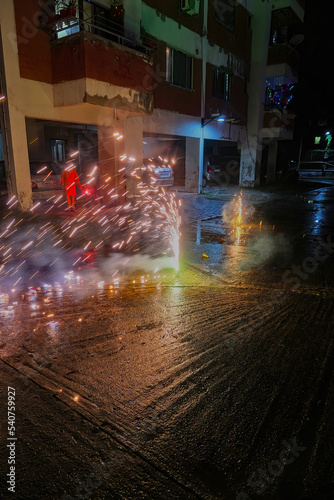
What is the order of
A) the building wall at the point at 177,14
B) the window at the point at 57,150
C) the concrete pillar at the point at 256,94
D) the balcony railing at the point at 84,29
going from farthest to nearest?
1. the concrete pillar at the point at 256,94
2. the window at the point at 57,150
3. the building wall at the point at 177,14
4. the balcony railing at the point at 84,29

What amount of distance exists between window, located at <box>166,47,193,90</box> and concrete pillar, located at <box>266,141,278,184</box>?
11456 millimetres

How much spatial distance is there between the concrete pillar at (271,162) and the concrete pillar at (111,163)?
1588 cm

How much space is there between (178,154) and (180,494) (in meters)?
24.4

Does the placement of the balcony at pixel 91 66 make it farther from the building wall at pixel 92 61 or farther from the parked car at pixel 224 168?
the parked car at pixel 224 168

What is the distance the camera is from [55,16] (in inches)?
392

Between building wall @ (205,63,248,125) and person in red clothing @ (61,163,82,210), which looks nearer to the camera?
person in red clothing @ (61,163,82,210)

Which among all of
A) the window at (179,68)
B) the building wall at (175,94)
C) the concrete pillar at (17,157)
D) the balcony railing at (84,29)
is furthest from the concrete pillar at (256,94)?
the concrete pillar at (17,157)

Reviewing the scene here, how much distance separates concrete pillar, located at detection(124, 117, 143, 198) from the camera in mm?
13672

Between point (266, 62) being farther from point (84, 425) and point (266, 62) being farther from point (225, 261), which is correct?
point (84, 425)

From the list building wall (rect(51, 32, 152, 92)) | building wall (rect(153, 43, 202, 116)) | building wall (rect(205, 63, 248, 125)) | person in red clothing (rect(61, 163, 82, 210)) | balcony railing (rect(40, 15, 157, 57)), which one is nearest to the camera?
balcony railing (rect(40, 15, 157, 57))

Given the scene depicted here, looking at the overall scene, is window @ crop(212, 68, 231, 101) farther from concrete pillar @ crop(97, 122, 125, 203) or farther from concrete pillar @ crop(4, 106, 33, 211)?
concrete pillar @ crop(4, 106, 33, 211)

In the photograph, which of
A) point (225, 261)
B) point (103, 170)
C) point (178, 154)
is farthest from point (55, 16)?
point (178, 154)

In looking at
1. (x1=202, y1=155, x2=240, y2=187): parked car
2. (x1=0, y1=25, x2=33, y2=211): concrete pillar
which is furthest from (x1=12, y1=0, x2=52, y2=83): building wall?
(x1=202, y1=155, x2=240, y2=187): parked car

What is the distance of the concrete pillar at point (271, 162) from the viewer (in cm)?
2572
